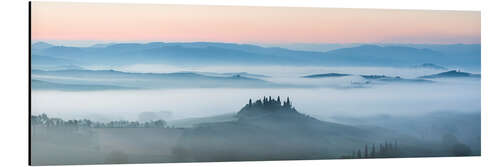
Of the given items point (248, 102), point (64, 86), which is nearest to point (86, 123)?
point (64, 86)

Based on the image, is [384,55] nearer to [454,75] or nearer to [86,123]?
[454,75]

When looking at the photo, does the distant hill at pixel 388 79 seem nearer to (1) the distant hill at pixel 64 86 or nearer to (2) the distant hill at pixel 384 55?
(2) the distant hill at pixel 384 55

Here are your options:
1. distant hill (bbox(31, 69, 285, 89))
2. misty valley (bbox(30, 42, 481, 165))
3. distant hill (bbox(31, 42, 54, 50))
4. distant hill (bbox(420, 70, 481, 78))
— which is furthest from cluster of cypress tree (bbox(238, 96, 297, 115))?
distant hill (bbox(31, 42, 54, 50))

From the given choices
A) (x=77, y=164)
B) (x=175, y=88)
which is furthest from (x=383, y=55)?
(x=77, y=164)

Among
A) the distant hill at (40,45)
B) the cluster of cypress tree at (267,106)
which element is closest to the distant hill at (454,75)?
the cluster of cypress tree at (267,106)
